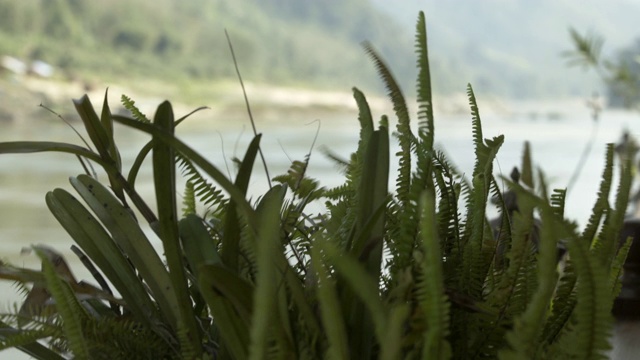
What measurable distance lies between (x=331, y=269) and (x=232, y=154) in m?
0.56

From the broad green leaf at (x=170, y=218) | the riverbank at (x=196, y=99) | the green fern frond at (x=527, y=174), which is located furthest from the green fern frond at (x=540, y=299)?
the riverbank at (x=196, y=99)

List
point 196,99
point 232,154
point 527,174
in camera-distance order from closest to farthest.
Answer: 1. point 527,174
2. point 232,154
3. point 196,99

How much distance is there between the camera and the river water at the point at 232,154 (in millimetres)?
1187

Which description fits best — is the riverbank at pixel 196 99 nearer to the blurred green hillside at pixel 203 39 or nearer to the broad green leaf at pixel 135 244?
the blurred green hillside at pixel 203 39

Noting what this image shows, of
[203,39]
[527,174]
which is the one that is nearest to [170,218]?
[527,174]

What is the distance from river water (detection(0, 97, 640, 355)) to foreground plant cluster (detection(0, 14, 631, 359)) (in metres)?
0.43

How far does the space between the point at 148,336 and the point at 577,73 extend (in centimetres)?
289

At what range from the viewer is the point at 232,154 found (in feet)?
2.67

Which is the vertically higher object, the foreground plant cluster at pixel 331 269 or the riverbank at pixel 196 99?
the riverbank at pixel 196 99

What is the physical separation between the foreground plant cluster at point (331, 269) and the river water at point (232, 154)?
43cm

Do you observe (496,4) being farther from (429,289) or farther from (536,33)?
(429,289)

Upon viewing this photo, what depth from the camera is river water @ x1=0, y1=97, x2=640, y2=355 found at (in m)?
1.19

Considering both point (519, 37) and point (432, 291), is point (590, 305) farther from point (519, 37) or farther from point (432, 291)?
point (519, 37)

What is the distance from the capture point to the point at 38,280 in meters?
0.28
